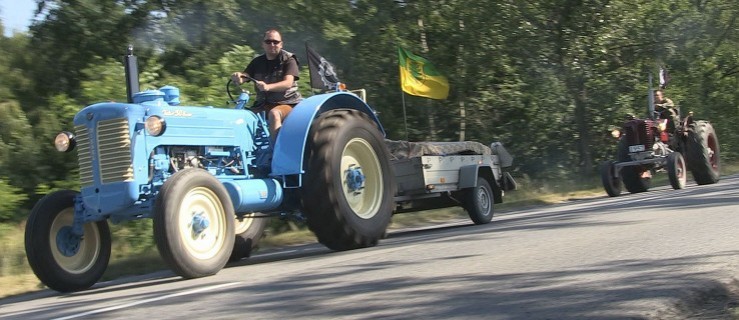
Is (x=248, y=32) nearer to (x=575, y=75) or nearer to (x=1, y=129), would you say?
(x=1, y=129)

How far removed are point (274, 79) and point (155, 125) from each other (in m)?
2.10

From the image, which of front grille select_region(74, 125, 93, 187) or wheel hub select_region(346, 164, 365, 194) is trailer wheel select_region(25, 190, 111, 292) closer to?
front grille select_region(74, 125, 93, 187)

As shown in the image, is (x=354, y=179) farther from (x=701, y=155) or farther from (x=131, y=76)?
(x=701, y=155)

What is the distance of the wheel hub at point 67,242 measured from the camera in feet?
26.0

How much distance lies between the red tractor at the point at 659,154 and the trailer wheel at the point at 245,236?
920 cm

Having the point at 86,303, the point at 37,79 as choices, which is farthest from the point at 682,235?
the point at 37,79

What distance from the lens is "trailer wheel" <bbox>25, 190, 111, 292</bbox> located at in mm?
7655

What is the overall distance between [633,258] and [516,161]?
729 inches

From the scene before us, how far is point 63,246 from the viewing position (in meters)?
7.93

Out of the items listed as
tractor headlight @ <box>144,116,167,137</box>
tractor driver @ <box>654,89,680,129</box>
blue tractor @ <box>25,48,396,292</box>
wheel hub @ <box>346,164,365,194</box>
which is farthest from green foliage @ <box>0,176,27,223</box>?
tractor driver @ <box>654,89,680,129</box>

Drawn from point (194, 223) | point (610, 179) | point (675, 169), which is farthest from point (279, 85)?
point (675, 169)

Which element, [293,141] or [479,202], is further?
[479,202]

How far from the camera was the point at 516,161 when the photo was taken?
25.8 m

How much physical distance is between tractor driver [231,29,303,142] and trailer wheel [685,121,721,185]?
11.6 m
